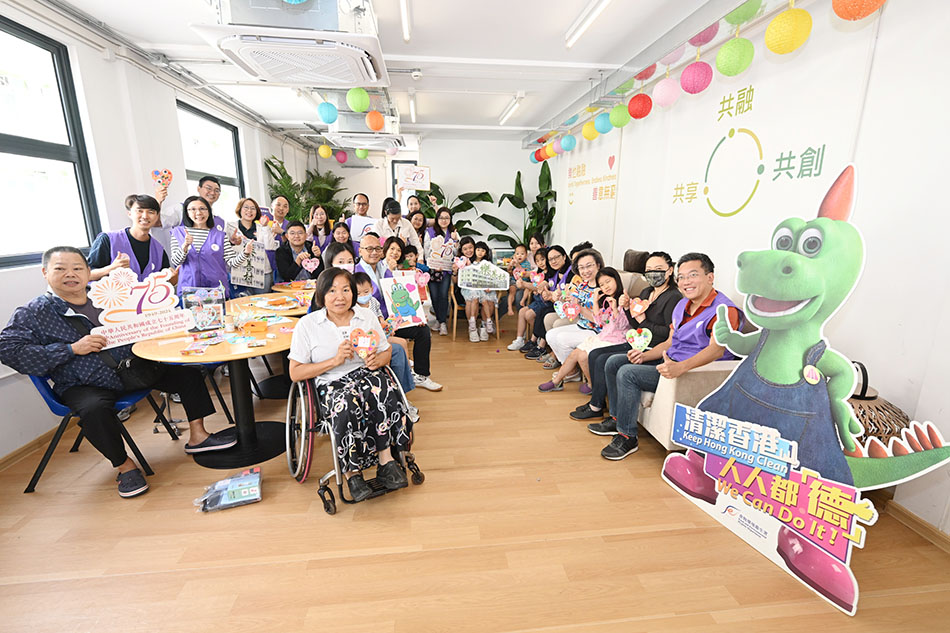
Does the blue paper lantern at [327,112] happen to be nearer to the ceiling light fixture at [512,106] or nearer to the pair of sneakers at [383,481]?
the ceiling light fixture at [512,106]

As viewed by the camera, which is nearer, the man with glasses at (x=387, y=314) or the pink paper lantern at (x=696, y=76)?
the pink paper lantern at (x=696, y=76)

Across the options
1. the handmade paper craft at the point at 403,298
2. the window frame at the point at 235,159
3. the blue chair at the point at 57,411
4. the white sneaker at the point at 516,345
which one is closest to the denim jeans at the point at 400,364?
the handmade paper craft at the point at 403,298

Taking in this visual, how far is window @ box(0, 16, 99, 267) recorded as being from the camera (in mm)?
3213

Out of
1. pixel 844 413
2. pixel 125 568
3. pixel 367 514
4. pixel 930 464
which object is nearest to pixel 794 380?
pixel 844 413

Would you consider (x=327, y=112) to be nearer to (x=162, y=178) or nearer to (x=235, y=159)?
(x=162, y=178)

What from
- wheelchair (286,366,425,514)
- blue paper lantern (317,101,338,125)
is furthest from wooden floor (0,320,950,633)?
blue paper lantern (317,101,338,125)

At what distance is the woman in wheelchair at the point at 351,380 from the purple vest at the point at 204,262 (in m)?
1.67

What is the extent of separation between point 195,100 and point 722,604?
769 cm

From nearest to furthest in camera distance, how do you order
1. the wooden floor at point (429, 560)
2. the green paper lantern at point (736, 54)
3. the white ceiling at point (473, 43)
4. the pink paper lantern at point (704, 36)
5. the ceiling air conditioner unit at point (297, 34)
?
the wooden floor at point (429, 560)
the ceiling air conditioner unit at point (297, 34)
the green paper lantern at point (736, 54)
the pink paper lantern at point (704, 36)
the white ceiling at point (473, 43)

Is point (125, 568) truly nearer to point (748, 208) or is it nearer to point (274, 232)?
point (274, 232)

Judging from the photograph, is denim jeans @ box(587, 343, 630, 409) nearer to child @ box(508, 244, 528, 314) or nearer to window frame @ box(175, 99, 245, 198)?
child @ box(508, 244, 528, 314)

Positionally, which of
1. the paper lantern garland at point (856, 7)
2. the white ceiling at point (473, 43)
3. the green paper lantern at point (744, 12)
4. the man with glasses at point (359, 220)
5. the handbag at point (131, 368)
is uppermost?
the white ceiling at point (473, 43)

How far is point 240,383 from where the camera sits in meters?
2.76

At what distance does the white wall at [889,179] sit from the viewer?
208cm
